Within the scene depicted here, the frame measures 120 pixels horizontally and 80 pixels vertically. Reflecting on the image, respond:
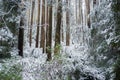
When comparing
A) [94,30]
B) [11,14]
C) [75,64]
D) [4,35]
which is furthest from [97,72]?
[11,14]

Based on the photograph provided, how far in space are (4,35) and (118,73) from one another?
5.14m

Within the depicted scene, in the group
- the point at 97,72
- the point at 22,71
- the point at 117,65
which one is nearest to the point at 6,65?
the point at 22,71

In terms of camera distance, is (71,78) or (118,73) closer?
(118,73)

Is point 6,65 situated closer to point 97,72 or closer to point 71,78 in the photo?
point 71,78

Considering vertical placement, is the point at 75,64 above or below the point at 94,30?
below

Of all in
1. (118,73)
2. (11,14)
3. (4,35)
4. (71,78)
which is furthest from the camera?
(11,14)

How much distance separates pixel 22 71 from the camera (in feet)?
25.6

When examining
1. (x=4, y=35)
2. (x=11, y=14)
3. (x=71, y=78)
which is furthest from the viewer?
(x=11, y=14)

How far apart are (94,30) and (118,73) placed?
3.13 meters

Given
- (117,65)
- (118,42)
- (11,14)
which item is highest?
(11,14)

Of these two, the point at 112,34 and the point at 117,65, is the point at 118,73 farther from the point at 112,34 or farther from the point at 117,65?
the point at 112,34

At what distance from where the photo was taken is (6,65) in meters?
7.64

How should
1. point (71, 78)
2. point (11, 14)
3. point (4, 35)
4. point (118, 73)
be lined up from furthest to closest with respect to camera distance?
point (11, 14) → point (4, 35) → point (71, 78) → point (118, 73)

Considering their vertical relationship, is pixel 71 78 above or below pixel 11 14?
below
